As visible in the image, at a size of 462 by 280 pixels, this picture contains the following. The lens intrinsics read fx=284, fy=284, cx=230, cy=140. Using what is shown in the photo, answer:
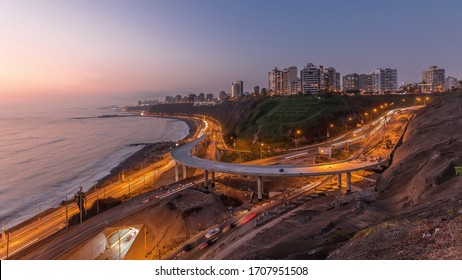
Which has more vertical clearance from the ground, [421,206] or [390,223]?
[421,206]

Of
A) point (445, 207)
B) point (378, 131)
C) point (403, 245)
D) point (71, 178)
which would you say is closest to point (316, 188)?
point (445, 207)

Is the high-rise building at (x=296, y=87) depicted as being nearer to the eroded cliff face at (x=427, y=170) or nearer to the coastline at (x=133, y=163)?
the coastline at (x=133, y=163)

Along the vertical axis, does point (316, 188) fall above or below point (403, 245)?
below

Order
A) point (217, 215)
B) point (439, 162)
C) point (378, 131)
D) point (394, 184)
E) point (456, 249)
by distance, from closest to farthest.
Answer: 1. point (456, 249)
2. point (439, 162)
3. point (394, 184)
4. point (217, 215)
5. point (378, 131)

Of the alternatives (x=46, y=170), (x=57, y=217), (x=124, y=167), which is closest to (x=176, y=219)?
(x=57, y=217)

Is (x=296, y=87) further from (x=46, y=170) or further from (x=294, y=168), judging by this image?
(x=294, y=168)

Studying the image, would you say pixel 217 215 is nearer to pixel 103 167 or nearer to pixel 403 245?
pixel 403 245

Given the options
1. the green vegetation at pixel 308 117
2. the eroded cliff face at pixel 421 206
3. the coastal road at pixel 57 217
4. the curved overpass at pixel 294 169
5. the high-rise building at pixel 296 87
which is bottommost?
the coastal road at pixel 57 217

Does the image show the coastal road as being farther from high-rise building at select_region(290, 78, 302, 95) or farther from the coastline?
high-rise building at select_region(290, 78, 302, 95)

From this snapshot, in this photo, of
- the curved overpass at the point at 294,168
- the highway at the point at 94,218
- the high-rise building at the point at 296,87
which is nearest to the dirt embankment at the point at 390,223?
the curved overpass at the point at 294,168
